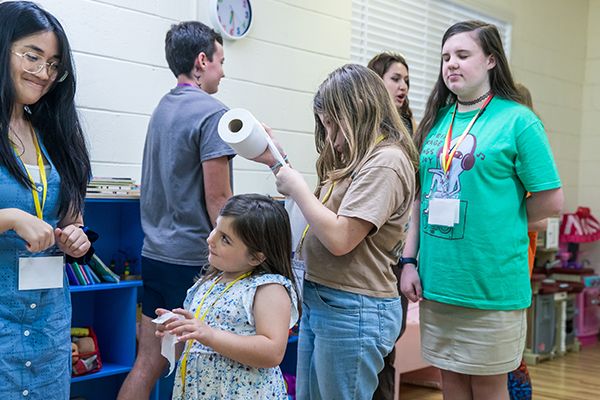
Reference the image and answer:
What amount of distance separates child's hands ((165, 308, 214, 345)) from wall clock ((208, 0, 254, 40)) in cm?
203

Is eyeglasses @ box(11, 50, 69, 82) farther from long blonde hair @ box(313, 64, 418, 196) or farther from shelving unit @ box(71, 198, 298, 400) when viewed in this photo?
shelving unit @ box(71, 198, 298, 400)

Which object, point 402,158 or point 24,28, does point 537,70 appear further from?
point 24,28

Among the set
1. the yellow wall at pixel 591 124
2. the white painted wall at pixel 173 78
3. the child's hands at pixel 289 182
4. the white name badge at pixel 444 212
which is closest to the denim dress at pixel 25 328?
the child's hands at pixel 289 182

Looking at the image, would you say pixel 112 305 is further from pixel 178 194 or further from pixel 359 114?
pixel 359 114

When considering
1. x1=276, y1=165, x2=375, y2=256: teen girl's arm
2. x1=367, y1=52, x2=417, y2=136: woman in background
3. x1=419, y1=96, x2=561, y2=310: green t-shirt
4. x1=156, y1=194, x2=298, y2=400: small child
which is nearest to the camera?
x1=156, y1=194, x2=298, y2=400: small child

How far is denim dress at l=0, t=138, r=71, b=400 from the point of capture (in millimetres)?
1286

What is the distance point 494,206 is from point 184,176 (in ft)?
3.53

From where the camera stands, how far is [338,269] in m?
1.46

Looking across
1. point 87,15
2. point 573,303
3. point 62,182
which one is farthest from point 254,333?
point 573,303

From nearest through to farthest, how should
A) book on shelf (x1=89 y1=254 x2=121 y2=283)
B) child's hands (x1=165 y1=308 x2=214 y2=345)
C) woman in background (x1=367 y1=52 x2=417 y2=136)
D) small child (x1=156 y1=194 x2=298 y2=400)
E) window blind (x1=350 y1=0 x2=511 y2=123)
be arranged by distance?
1. child's hands (x1=165 y1=308 x2=214 y2=345)
2. small child (x1=156 y1=194 x2=298 y2=400)
3. book on shelf (x1=89 y1=254 x2=121 y2=283)
4. woman in background (x1=367 y1=52 x2=417 y2=136)
5. window blind (x1=350 y1=0 x2=511 y2=123)

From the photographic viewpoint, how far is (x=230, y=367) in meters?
1.30

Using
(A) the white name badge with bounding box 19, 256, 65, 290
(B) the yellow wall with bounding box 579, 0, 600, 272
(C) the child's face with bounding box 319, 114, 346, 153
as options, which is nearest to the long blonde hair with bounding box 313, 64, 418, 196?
(C) the child's face with bounding box 319, 114, 346, 153

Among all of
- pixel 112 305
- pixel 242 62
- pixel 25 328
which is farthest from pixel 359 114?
pixel 242 62

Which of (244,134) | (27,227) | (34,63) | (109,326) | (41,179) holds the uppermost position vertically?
(34,63)
